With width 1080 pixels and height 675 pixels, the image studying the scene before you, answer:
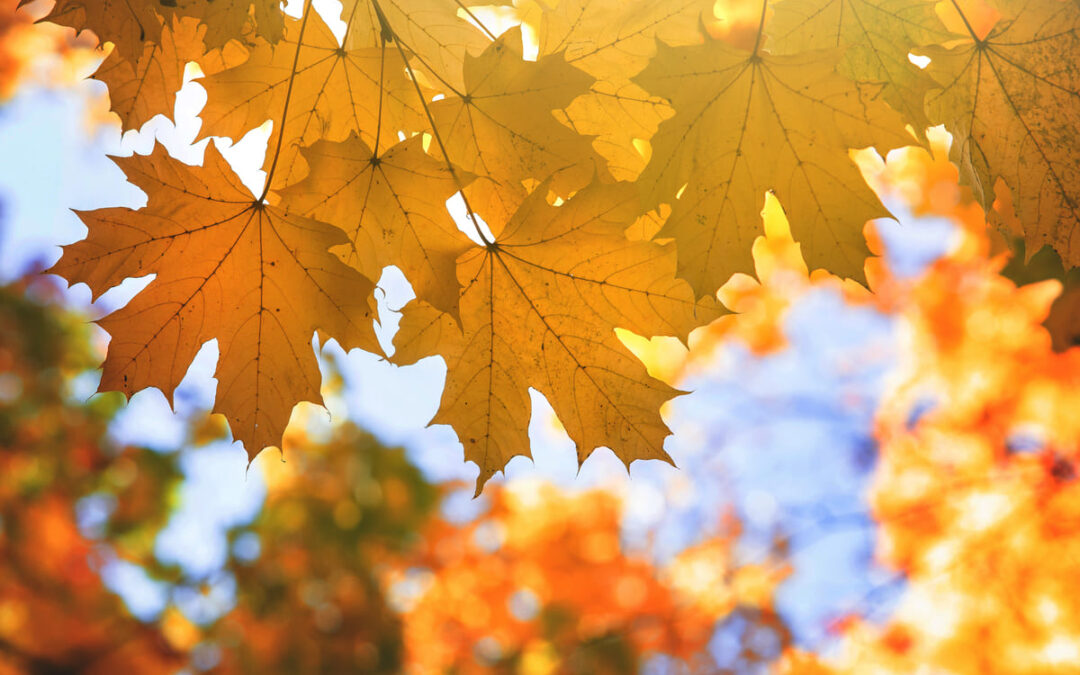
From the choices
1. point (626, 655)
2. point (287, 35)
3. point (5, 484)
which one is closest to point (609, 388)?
point (287, 35)

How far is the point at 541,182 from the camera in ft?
3.89

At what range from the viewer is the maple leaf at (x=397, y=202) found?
3.57 feet

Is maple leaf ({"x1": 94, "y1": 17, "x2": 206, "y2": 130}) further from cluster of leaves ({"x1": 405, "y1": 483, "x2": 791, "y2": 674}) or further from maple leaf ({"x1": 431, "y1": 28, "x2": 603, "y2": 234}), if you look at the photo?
cluster of leaves ({"x1": 405, "y1": 483, "x2": 791, "y2": 674})

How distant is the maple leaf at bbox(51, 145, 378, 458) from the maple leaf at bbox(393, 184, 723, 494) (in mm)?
159

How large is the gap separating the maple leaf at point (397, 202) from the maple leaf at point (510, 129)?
0.32ft

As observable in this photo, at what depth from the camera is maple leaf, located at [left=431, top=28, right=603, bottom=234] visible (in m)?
1.12

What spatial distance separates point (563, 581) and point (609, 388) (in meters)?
10.0

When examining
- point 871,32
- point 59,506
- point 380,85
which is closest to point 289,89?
point 380,85

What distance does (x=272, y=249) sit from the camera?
46.0 inches

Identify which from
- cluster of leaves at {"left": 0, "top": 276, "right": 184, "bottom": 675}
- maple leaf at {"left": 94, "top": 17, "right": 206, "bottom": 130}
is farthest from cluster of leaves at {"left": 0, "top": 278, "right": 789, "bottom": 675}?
maple leaf at {"left": 94, "top": 17, "right": 206, "bottom": 130}

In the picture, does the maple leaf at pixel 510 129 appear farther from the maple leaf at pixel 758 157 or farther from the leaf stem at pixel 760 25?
the leaf stem at pixel 760 25

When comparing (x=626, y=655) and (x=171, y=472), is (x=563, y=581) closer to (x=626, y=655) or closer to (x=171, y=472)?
(x=626, y=655)

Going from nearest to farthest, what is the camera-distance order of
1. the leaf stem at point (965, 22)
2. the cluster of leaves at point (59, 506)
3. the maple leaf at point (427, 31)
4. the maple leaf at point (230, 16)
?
the maple leaf at point (230, 16), the leaf stem at point (965, 22), the maple leaf at point (427, 31), the cluster of leaves at point (59, 506)

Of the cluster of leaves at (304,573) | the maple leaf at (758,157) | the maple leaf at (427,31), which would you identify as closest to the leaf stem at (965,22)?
the maple leaf at (758,157)
